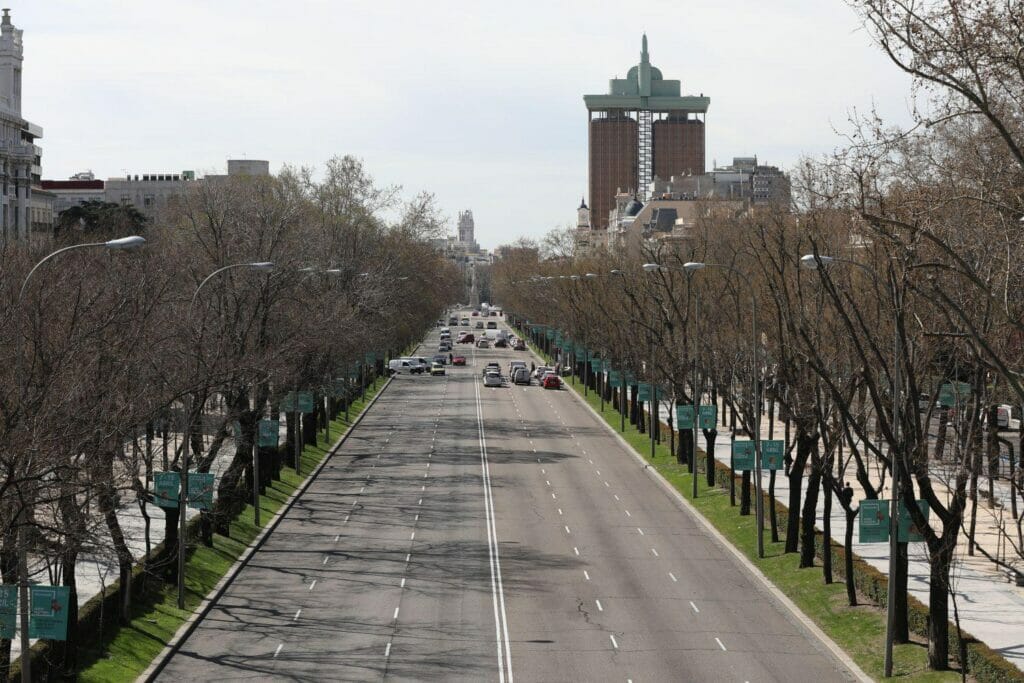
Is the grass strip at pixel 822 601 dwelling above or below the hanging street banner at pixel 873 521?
below

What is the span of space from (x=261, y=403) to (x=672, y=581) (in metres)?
15.1

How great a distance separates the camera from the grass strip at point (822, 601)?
3059cm

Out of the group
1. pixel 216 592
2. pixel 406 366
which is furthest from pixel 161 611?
pixel 406 366

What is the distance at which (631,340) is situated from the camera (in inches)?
3059

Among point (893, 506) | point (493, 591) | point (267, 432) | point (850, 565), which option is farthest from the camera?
point (267, 432)

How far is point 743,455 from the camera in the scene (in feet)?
149

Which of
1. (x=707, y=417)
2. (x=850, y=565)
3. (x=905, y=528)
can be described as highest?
(x=707, y=417)

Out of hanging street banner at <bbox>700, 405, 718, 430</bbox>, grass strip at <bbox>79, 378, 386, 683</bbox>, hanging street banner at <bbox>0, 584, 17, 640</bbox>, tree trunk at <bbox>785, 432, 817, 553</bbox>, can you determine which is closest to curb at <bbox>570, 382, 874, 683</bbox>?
tree trunk at <bbox>785, 432, 817, 553</bbox>

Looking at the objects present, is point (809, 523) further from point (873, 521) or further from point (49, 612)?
point (49, 612)

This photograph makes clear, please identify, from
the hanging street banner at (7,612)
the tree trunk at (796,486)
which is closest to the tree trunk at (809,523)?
the tree trunk at (796,486)

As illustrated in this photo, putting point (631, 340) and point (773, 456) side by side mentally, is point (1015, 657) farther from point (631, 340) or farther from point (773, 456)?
point (631, 340)

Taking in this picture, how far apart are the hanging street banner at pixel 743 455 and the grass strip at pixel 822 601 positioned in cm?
227

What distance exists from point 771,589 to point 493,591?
24.2 ft

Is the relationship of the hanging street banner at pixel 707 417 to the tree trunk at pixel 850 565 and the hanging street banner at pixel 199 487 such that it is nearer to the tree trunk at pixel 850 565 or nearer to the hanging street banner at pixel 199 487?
the tree trunk at pixel 850 565
